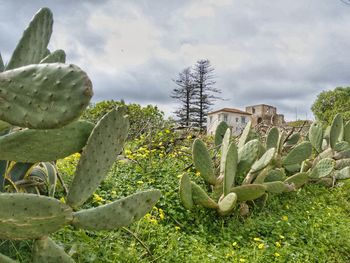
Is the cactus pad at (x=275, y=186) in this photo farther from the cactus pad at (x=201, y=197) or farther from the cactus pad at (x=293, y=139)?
the cactus pad at (x=293, y=139)

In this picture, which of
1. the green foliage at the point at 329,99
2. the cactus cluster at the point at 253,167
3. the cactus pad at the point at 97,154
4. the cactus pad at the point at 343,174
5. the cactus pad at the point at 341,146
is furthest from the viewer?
the green foliage at the point at 329,99

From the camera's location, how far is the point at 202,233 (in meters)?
3.73

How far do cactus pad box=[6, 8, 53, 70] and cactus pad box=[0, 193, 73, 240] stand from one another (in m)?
0.66

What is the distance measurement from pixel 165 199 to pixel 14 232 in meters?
2.27

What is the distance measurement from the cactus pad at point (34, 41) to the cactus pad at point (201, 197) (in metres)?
1.98

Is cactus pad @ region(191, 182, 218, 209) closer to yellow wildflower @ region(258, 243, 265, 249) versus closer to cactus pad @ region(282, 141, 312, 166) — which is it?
yellow wildflower @ region(258, 243, 265, 249)

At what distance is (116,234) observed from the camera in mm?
2902

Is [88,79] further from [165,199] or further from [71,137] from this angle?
[165,199]

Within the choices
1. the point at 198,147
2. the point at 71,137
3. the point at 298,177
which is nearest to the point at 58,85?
the point at 71,137

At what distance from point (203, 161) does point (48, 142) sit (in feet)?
8.17

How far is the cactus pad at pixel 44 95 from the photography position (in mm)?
1393

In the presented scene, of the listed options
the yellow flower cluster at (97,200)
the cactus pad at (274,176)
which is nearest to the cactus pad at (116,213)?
the yellow flower cluster at (97,200)

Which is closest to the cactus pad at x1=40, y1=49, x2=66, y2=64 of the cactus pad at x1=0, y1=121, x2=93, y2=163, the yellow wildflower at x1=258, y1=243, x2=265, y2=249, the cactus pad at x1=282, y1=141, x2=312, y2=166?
the cactus pad at x1=0, y1=121, x2=93, y2=163

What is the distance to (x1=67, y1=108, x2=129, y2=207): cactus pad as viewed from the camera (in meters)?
2.04
